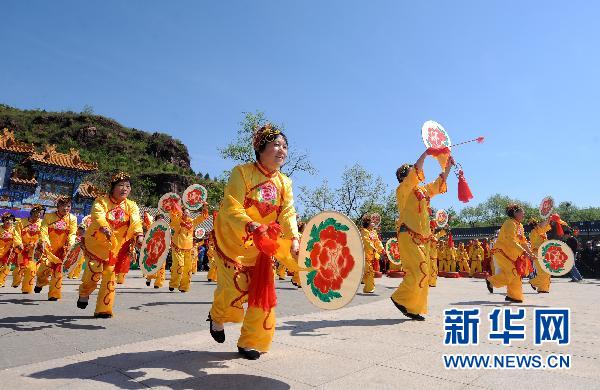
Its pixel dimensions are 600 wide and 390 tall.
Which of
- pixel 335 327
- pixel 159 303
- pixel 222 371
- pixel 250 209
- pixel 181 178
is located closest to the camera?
pixel 222 371

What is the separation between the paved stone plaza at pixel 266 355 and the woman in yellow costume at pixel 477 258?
1610 centimetres

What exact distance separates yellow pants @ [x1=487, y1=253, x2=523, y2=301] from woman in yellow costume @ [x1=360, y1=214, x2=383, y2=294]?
8.20ft

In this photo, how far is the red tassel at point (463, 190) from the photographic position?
17.1ft

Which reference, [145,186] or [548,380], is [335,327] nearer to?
[548,380]

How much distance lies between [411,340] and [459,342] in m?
0.46

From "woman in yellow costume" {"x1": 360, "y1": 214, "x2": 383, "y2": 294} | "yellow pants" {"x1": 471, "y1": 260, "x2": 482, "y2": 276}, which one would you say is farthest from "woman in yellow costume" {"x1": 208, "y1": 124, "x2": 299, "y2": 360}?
"yellow pants" {"x1": 471, "y1": 260, "x2": 482, "y2": 276}

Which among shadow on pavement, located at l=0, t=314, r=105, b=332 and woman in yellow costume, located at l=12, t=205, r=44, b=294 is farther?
woman in yellow costume, located at l=12, t=205, r=44, b=294

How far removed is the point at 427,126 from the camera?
17.0 ft

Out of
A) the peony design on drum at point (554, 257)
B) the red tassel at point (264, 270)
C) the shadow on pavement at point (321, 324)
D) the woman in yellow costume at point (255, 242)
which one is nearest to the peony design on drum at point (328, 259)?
the woman in yellow costume at point (255, 242)

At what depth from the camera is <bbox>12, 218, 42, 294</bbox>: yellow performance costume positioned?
8109 mm

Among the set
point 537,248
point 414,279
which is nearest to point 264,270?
point 414,279

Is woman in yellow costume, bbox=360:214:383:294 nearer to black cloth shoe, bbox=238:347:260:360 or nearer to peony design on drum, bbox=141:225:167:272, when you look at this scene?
peony design on drum, bbox=141:225:167:272

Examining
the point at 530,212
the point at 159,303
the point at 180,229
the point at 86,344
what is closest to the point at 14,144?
the point at 180,229

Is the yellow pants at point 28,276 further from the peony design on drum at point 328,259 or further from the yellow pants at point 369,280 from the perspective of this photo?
the peony design on drum at point 328,259
